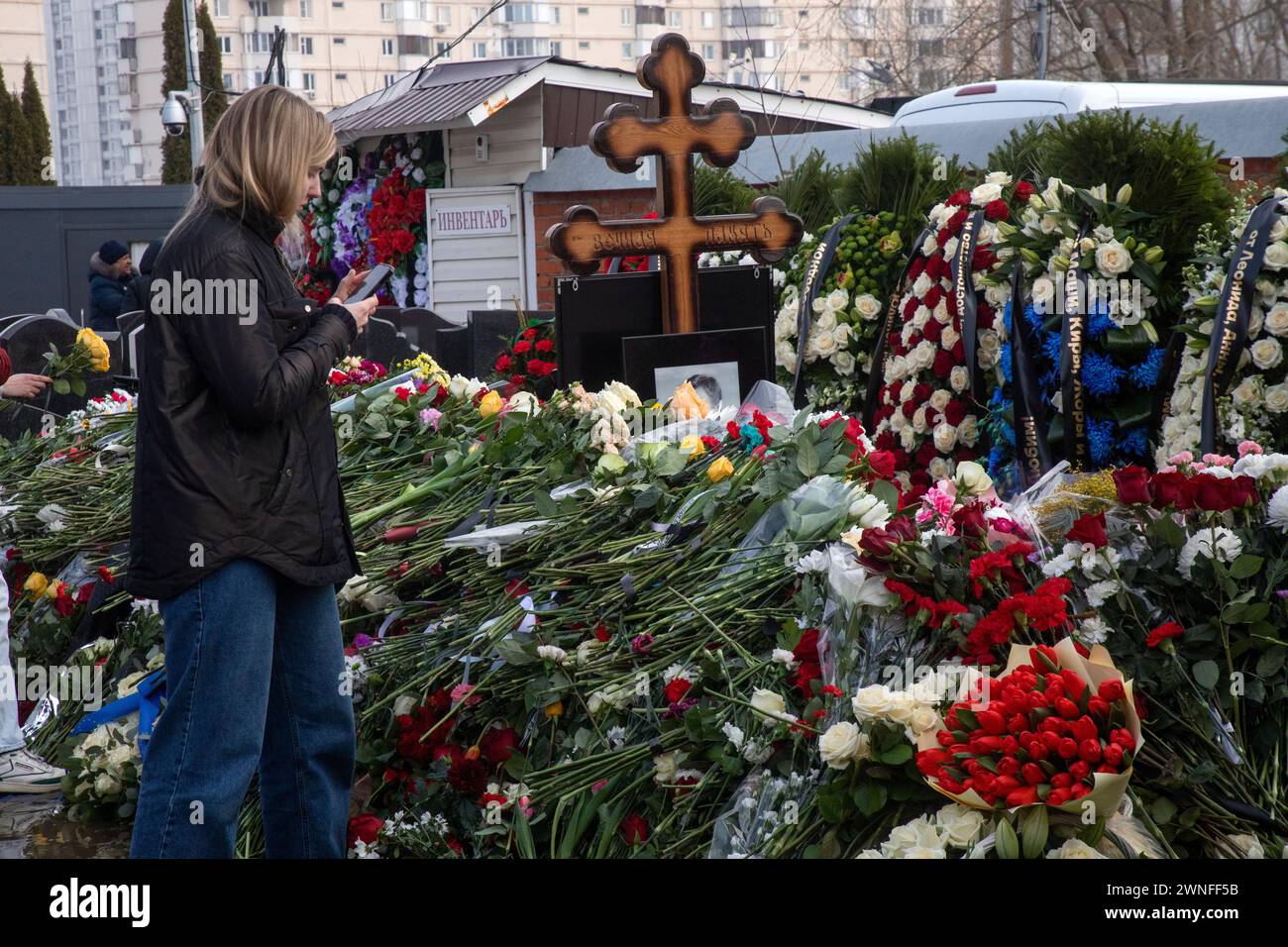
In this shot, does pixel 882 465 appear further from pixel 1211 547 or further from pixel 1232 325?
pixel 1232 325

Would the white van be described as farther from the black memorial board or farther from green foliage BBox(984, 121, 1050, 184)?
the black memorial board

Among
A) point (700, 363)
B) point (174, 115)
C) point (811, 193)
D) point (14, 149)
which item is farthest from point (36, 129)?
point (700, 363)

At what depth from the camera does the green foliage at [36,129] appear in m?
30.6

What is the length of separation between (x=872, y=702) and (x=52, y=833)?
2496 millimetres

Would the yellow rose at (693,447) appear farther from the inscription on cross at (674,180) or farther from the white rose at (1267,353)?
the white rose at (1267,353)

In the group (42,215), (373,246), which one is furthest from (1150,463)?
(42,215)

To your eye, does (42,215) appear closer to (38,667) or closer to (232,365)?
(38,667)

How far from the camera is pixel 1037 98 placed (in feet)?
35.5

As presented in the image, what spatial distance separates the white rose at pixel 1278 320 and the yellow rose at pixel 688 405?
1.63 m

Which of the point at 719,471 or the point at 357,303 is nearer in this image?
the point at 357,303

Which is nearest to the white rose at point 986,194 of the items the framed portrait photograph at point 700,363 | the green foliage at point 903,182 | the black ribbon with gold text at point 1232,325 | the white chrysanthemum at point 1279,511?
the green foliage at point 903,182

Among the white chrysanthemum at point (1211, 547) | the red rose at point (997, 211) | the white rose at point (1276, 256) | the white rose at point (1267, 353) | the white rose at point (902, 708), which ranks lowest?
the white rose at point (902, 708)

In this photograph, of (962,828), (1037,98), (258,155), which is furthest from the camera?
(1037,98)

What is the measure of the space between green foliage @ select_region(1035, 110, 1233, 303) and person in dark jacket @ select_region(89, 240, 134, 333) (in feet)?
35.7
